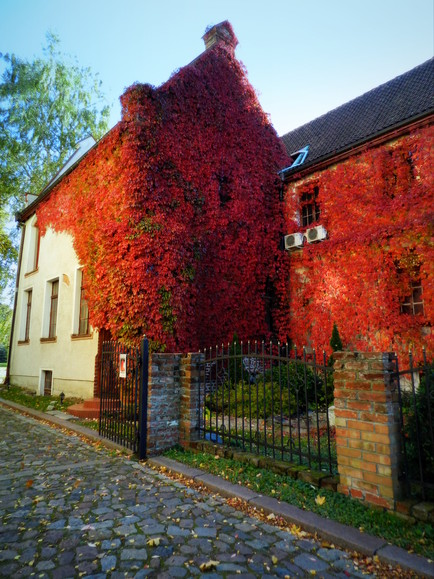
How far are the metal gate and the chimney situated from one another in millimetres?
11520

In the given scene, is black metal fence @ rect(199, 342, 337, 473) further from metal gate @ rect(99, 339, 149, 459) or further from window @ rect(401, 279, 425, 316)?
window @ rect(401, 279, 425, 316)

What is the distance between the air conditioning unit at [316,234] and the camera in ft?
36.9

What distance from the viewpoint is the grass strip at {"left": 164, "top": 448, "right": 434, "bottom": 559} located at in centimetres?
277

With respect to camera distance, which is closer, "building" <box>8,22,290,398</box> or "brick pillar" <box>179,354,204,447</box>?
"brick pillar" <box>179,354,204,447</box>

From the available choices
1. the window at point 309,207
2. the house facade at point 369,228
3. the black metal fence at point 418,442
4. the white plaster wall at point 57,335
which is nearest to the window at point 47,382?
the white plaster wall at point 57,335

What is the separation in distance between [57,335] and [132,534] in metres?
10.4

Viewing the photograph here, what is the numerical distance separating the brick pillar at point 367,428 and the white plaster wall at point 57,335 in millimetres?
7963

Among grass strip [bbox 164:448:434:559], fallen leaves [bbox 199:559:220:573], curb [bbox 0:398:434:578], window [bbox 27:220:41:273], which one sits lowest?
fallen leaves [bbox 199:559:220:573]

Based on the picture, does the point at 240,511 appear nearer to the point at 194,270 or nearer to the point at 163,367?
the point at 163,367

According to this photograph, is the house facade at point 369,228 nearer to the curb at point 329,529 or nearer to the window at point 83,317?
the window at point 83,317

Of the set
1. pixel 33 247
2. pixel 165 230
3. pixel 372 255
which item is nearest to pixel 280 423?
pixel 165 230

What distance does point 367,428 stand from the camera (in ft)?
11.1

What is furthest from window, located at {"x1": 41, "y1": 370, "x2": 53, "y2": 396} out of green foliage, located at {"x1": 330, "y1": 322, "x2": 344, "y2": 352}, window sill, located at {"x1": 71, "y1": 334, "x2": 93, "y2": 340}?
green foliage, located at {"x1": 330, "y1": 322, "x2": 344, "y2": 352}

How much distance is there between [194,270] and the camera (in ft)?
30.5
